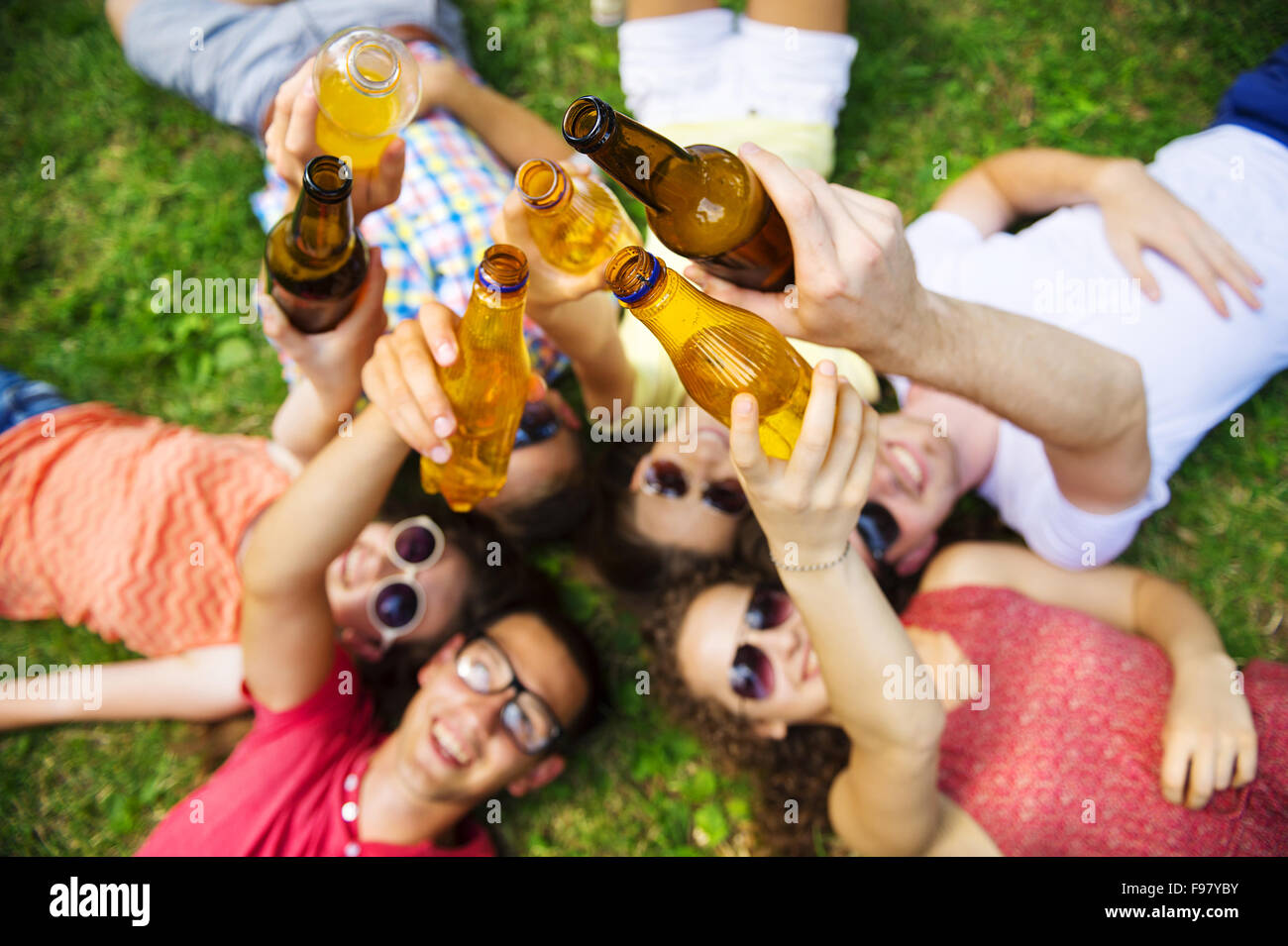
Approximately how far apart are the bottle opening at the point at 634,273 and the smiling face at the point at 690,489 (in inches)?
53.5

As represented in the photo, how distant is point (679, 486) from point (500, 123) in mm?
1748

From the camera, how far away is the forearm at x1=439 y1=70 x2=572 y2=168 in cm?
339

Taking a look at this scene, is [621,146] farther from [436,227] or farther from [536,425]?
[436,227]

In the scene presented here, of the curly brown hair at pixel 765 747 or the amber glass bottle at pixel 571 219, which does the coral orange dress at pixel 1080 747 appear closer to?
the curly brown hair at pixel 765 747

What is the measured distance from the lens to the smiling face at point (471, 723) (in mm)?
2734

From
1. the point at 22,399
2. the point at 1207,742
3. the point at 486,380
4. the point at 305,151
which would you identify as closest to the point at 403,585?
the point at 486,380

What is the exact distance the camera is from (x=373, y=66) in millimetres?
1945

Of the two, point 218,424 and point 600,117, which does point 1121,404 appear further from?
point 218,424

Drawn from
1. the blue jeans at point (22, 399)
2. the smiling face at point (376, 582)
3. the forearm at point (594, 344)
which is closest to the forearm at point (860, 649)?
the forearm at point (594, 344)

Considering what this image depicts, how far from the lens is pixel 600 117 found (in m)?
1.51

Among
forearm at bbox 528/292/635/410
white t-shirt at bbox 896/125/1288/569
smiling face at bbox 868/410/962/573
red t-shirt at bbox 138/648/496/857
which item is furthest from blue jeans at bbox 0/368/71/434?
white t-shirt at bbox 896/125/1288/569

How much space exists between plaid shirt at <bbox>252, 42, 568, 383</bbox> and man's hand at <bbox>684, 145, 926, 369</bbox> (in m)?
1.67

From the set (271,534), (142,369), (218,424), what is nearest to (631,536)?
(271,534)

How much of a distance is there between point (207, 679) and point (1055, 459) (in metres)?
3.11
